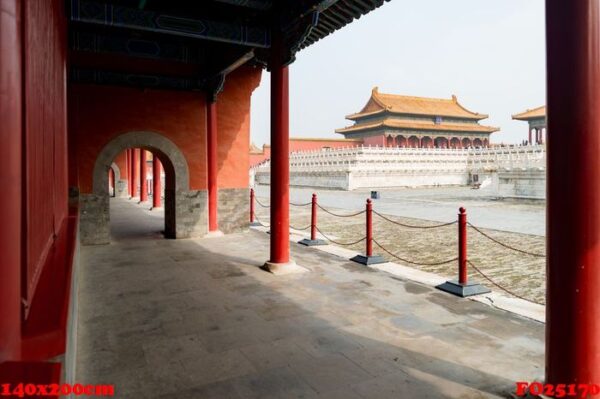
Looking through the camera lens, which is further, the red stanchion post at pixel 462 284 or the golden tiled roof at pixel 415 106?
the golden tiled roof at pixel 415 106

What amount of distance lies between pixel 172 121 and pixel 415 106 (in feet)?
145

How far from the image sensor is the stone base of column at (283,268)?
6285mm

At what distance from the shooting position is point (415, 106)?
4956 cm

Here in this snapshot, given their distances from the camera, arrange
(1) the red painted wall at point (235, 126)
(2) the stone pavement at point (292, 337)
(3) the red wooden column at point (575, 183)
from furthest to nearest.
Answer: (1) the red painted wall at point (235, 126) → (2) the stone pavement at point (292, 337) → (3) the red wooden column at point (575, 183)

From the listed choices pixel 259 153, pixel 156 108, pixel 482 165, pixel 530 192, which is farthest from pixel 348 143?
pixel 156 108

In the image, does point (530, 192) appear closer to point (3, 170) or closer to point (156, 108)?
point (156, 108)

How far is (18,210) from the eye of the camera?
1252 mm

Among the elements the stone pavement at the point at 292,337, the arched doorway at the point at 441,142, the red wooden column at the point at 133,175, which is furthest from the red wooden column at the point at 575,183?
the arched doorway at the point at 441,142

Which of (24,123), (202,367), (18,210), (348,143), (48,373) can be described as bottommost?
(202,367)

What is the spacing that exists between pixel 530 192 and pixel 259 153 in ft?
108

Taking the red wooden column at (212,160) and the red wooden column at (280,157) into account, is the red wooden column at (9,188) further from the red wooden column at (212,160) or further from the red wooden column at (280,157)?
the red wooden column at (212,160)

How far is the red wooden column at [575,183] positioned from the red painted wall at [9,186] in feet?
9.53

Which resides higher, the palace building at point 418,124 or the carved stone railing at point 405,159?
the palace building at point 418,124

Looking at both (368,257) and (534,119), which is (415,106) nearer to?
(534,119)
